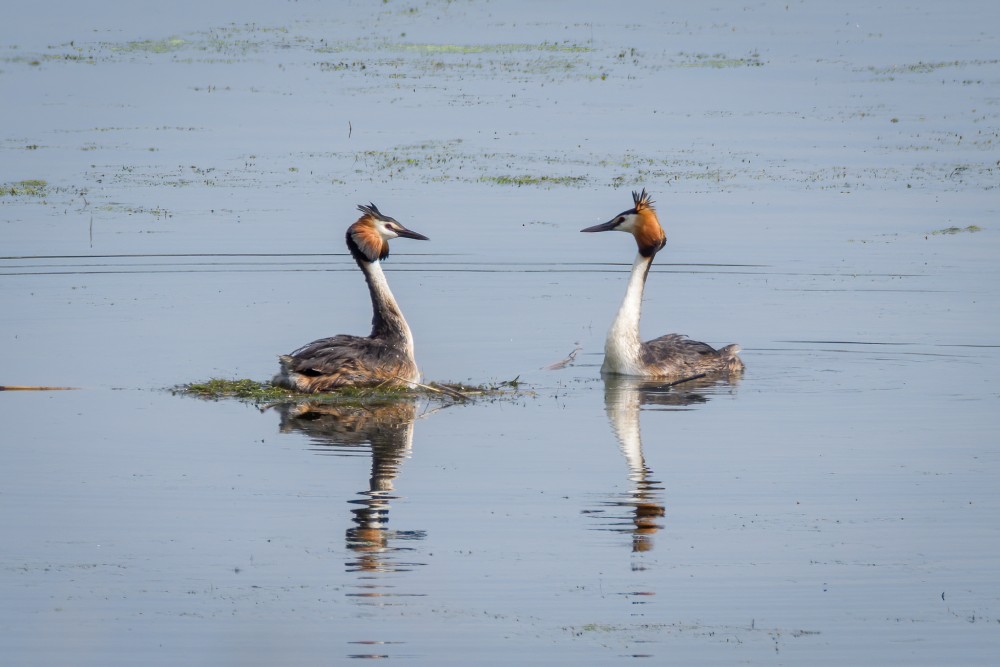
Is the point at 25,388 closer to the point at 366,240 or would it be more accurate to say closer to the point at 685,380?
the point at 366,240

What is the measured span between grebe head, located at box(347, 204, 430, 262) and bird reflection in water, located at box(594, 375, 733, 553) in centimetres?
226

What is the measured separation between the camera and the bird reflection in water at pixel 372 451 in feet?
34.6

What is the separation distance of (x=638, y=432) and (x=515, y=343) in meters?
3.53

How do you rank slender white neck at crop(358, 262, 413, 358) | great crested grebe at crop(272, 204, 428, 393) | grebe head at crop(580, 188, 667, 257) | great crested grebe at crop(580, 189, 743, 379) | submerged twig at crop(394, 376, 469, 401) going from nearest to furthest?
great crested grebe at crop(272, 204, 428, 393)
submerged twig at crop(394, 376, 469, 401)
slender white neck at crop(358, 262, 413, 358)
great crested grebe at crop(580, 189, 743, 379)
grebe head at crop(580, 188, 667, 257)

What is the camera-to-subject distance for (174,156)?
27.7 metres

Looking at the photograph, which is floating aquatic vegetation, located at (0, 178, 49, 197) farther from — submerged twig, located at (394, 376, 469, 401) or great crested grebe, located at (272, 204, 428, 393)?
submerged twig, located at (394, 376, 469, 401)

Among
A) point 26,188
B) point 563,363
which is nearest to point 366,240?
point 563,363

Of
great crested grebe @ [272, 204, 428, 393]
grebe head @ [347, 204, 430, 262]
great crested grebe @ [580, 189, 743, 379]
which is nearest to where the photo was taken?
great crested grebe @ [272, 204, 428, 393]

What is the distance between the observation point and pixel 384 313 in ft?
52.1

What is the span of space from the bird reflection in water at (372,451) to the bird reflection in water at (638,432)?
4.38 feet

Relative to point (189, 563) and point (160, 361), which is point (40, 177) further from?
point (189, 563)

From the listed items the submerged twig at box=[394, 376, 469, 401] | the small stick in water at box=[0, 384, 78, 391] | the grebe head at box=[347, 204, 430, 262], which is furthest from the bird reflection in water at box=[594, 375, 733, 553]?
the small stick in water at box=[0, 384, 78, 391]

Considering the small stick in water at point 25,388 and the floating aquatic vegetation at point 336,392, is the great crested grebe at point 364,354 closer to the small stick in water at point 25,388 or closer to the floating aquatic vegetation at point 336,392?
the floating aquatic vegetation at point 336,392

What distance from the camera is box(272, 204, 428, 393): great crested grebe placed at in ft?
49.8
